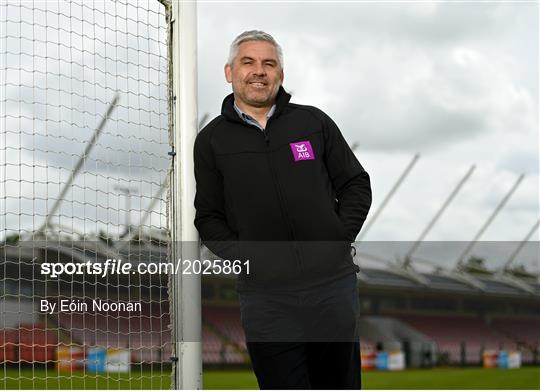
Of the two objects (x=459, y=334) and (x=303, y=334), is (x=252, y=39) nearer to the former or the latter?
(x=303, y=334)

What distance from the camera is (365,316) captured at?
32.2 metres

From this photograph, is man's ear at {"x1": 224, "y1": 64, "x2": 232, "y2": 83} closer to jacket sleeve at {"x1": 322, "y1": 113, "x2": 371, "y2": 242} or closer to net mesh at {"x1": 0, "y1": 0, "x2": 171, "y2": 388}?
jacket sleeve at {"x1": 322, "y1": 113, "x2": 371, "y2": 242}

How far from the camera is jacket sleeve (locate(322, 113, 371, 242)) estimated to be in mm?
3018

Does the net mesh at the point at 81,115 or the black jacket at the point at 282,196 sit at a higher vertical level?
the net mesh at the point at 81,115

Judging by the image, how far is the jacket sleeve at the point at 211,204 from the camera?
3031 millimetres

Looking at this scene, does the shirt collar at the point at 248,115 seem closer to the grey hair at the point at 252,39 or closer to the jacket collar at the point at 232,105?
the jacket collar at the point at 232,105

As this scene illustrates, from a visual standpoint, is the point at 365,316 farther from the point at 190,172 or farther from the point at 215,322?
the point at 190,172

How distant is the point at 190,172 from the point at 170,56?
684 millimetres

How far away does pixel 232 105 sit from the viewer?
3084 millimetres

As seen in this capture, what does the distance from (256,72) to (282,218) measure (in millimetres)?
594

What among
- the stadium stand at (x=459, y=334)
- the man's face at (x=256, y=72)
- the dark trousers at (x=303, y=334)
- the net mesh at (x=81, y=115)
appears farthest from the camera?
the stadium stand at (x=459, y=334)

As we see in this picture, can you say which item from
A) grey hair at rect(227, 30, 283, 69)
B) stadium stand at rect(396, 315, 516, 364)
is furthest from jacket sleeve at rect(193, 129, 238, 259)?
stadium stand at rect(396, 315, 516, 364)

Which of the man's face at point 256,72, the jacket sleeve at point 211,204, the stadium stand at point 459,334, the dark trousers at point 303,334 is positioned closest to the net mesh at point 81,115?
the jacket sleeve at point 211,204

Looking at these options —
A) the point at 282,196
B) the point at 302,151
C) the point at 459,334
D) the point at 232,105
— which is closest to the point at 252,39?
the point at 232,105
